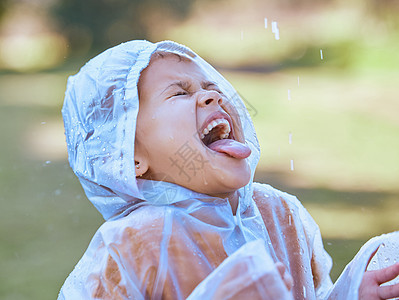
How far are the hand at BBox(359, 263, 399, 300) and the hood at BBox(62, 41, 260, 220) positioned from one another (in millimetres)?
247

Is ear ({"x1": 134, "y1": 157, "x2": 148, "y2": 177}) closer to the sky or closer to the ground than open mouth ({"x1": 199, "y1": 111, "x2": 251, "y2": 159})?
closer to the ground

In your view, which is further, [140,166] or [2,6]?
[2,6]

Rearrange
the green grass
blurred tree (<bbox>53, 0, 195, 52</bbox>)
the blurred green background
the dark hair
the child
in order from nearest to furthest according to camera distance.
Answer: the child
the dark hair
the green grass
the blurred green background
blurred tree (<bbox>53, 0, 195, 52</bbox>)

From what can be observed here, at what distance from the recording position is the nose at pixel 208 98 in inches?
47.1

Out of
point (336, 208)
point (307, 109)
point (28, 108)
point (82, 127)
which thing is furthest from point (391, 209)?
point (28, 108)

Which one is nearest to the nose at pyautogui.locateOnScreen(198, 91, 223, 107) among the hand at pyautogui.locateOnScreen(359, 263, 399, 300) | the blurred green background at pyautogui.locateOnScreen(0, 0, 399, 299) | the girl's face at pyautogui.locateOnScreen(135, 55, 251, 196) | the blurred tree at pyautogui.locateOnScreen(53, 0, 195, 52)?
the girl's face at pyautogui.locateOnScreen(135, 55, 251, 196)

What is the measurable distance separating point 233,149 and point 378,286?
0.33m

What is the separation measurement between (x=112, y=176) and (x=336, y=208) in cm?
205

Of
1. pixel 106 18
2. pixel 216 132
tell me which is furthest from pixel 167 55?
pixel 106 18

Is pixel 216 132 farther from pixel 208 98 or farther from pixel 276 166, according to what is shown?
pixel 276 166

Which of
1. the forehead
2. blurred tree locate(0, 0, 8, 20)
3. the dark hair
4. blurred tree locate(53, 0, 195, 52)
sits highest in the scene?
the dark hair

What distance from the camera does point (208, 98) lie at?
1201 mm

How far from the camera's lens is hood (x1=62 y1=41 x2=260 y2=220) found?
3.89 feet

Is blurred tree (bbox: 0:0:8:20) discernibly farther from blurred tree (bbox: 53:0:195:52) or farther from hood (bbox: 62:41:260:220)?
hood (bbox: 62:41:260:220)
